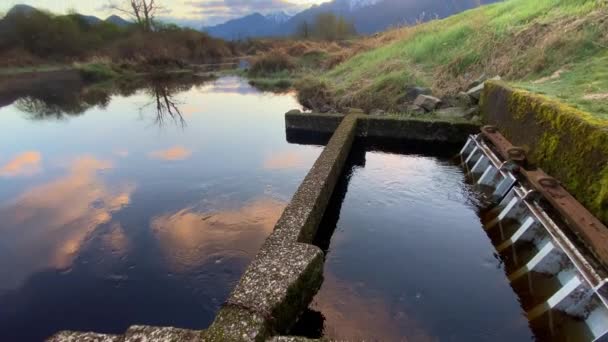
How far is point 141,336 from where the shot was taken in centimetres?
232

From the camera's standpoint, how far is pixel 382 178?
6.75m

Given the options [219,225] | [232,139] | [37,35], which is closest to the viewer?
[219,225]

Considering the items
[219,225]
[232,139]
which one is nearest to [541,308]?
[219,225]

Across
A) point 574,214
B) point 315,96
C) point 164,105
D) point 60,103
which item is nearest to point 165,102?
point 164,105

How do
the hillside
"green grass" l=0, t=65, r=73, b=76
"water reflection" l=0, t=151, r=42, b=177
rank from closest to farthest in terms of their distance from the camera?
the hillside < "water reflection" l=0, t=151, r=42, b=177 < "green grass" l=0, t=65, r=73, b=76

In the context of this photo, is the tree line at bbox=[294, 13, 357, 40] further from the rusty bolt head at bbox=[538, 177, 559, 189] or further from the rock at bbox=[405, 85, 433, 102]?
the rusty bolt head at bbox=[538, 177, 559, 189]

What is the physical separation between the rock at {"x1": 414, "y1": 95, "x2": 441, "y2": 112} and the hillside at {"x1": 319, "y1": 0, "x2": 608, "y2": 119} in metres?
0.94

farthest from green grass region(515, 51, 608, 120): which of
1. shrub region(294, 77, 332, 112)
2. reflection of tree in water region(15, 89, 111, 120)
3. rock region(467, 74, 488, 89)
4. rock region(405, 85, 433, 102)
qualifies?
reflection of tree in water region(15, 89, 111, 120)

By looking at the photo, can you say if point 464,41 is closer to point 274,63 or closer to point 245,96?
point 245,96

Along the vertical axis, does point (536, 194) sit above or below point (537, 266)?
above

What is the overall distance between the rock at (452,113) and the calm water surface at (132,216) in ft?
12.1

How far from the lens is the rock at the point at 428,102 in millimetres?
9688

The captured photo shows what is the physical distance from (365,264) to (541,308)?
6.01 ft

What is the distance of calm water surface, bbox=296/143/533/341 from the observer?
3299mm
